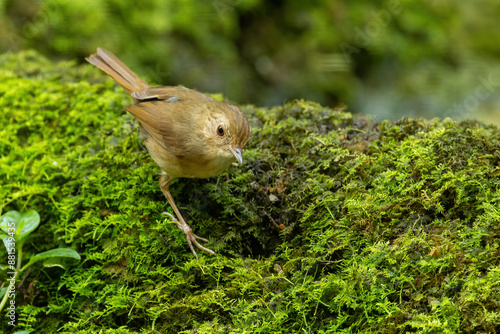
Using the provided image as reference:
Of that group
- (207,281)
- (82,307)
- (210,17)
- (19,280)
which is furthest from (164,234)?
(210,17)

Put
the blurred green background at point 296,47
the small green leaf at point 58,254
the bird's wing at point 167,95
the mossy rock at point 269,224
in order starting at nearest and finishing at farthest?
the mossy rock at point 269,224
the small green leaf at point 58,254
the bird's wing at point 167,95
the blurred green background at point 296,47

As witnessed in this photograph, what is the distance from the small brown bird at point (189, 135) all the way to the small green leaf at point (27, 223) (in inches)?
37.7

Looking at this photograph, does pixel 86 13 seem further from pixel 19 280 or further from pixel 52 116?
pixel 19 280

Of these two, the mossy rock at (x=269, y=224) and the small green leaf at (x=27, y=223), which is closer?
the mossy rock at (x=269, y=224)

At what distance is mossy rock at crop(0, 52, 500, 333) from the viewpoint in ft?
8.02

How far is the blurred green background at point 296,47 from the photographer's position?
22.2 ft

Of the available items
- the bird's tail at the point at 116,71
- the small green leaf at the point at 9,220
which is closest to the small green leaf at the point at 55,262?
the small green leaf at the point at 9,220

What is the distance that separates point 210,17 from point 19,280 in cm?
531

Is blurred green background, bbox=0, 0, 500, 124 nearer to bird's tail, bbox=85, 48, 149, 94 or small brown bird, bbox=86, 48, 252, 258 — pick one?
bird's tail, bbox=85, 48, 149, 94

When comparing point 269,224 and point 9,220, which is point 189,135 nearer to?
point 269,224

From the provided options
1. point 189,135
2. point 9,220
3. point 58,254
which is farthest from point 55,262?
point 189,135

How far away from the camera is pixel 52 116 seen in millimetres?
4219

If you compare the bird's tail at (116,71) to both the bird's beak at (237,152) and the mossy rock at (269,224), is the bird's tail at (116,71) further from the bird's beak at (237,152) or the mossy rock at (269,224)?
the bird's beak at (237,152)

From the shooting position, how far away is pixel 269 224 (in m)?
3.37
